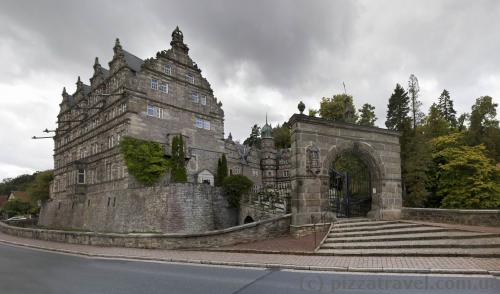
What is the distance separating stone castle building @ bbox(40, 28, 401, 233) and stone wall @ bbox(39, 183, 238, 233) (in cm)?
8

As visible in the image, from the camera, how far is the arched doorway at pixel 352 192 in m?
17.6

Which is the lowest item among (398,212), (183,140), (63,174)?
(398,212)

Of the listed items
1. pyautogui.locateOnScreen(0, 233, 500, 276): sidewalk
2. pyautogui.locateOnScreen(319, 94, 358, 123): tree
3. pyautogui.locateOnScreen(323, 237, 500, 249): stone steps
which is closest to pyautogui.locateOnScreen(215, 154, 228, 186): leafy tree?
pyautogui.locateOnScreen(319, 94, 358, 123): tree

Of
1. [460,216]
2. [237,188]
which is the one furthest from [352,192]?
[237,188]

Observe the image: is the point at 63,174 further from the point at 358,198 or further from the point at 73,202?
the point at 358,198

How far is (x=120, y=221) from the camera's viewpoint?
1117 inches

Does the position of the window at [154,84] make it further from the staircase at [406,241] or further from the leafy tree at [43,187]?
the leafy tree at [43,187]

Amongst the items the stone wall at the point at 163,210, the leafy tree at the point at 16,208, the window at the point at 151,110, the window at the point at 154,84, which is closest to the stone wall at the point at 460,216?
the stone wall at the point at 163,210

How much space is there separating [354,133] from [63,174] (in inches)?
1535

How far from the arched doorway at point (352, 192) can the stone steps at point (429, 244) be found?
5.48 meters

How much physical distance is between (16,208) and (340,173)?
217 feet

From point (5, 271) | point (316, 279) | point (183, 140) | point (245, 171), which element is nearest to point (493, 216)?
point (316, 279)

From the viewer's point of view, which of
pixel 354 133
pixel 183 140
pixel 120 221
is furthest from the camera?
pixel 183 140

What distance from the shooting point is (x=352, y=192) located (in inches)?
738
